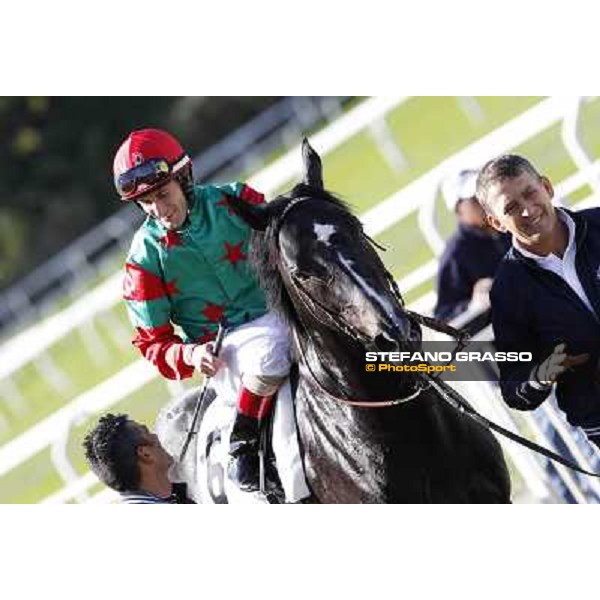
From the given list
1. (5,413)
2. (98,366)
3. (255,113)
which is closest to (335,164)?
(255,113)

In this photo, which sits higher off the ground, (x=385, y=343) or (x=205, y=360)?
(x=205, y=360)

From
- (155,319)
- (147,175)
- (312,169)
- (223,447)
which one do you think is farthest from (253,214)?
(223,447)

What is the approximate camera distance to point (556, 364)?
4.38 metres

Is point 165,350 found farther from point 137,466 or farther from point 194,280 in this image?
point 137,466

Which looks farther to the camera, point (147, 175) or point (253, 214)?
point (147, 175)

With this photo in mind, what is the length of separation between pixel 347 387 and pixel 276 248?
16.9 inches

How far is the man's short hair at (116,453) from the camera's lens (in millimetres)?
4777

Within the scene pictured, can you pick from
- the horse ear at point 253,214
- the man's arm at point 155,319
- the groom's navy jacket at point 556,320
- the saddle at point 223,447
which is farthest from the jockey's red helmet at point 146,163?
the groom's navy jacket at point 556,320

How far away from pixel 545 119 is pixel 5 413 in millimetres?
2029

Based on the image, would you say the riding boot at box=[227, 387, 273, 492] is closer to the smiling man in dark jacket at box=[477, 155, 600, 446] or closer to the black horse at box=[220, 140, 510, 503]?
the black horse at box=[220, 140, 510, 503]

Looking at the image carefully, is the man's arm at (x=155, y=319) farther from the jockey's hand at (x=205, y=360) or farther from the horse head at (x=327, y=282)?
the horse head at (x=327, y=282)

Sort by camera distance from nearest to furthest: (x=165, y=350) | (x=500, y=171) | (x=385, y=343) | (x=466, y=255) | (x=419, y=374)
→ 1. (x=385, y=343)
2. (x=419, y=374)
3. (x=500, y=171)
4. (x=165, y=350)
5. (x=466, y=255)

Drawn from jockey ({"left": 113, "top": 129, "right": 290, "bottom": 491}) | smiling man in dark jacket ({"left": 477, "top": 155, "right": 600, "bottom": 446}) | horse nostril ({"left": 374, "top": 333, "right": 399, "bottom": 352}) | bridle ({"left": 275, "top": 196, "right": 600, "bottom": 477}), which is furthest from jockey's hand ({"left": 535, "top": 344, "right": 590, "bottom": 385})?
jockey ({"left": 113, "top": 129, "right": 290, "bottom": 491})

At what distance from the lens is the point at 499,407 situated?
462cm
